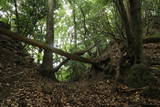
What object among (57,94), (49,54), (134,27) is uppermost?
(134,27)

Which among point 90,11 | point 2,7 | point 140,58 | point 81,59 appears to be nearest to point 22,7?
point 2,7

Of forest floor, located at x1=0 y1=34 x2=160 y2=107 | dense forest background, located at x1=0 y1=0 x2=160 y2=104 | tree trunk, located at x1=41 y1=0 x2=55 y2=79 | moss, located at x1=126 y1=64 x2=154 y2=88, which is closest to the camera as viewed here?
forest floor, located at x1=0 y1=34 x2=160 y2=107

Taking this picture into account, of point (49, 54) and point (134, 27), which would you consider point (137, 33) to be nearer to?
point (134, 27)

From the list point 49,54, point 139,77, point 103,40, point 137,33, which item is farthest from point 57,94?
point 103,40

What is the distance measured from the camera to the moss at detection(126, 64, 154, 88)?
5.06 metres

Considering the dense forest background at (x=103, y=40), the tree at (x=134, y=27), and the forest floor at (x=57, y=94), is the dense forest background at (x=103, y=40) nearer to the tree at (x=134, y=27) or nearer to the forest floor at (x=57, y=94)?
the tree at (x=134, y=27)

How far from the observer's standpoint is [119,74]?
19.3 feet

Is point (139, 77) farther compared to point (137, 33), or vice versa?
point (137, 33)

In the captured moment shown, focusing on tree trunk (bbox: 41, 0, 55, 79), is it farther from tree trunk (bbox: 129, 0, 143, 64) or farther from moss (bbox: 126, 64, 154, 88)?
tree trunk (bbox: 129, 0, 143, 64)

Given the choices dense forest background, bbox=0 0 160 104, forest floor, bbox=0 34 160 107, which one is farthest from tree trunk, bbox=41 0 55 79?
forest floor, bbox=0 34 160 107

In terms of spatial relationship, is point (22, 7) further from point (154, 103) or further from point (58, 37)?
point (58, 37)

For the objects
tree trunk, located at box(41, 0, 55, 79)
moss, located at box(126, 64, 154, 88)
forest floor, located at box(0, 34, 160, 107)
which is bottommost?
forest floor, located at box(0, 34, 160, 107)

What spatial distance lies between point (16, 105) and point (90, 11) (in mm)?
9562

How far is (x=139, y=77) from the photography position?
520 cm
